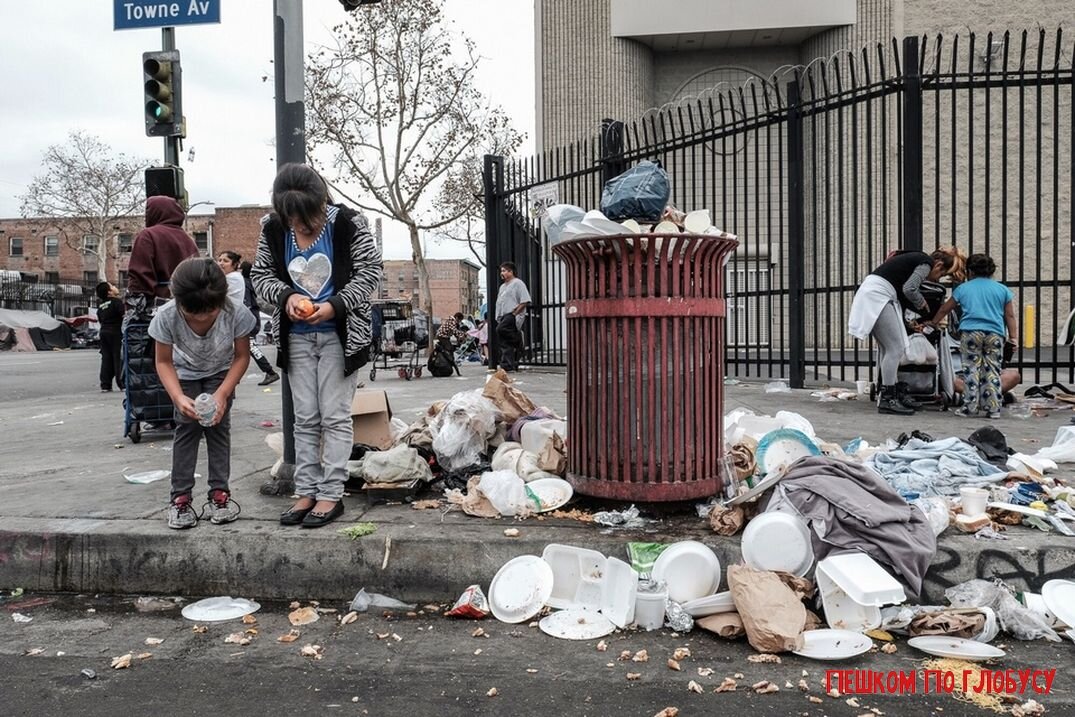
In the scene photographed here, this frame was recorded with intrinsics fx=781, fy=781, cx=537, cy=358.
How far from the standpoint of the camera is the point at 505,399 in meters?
4.76

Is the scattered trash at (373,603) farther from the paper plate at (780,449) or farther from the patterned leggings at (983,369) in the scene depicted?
the patterned leggings at (983,369)

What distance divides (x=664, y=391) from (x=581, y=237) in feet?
2.58

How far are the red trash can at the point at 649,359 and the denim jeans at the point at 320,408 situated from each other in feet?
3.70

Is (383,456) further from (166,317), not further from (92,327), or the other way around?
(92,327)

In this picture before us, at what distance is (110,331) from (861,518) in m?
9.72

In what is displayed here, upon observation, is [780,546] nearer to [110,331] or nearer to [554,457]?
[554,457]

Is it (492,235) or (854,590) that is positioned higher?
(492,235)

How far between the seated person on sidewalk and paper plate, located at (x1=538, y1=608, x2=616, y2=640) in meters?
1.64

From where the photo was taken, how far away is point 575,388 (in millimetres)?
3746

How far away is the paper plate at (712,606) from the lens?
2971mm

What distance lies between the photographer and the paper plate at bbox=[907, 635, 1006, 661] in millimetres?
2662

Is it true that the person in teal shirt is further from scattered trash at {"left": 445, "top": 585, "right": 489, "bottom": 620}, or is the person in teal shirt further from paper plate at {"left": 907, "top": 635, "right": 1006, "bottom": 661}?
scattered trash at {"left": 445, "top": 585, "right": 489, "bottom": 620}

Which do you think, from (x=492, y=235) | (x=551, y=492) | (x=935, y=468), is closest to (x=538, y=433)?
(x=551, y=492)

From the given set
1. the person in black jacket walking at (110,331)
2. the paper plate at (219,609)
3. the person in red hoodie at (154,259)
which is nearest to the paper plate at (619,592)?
the paper plate at (219,609)
